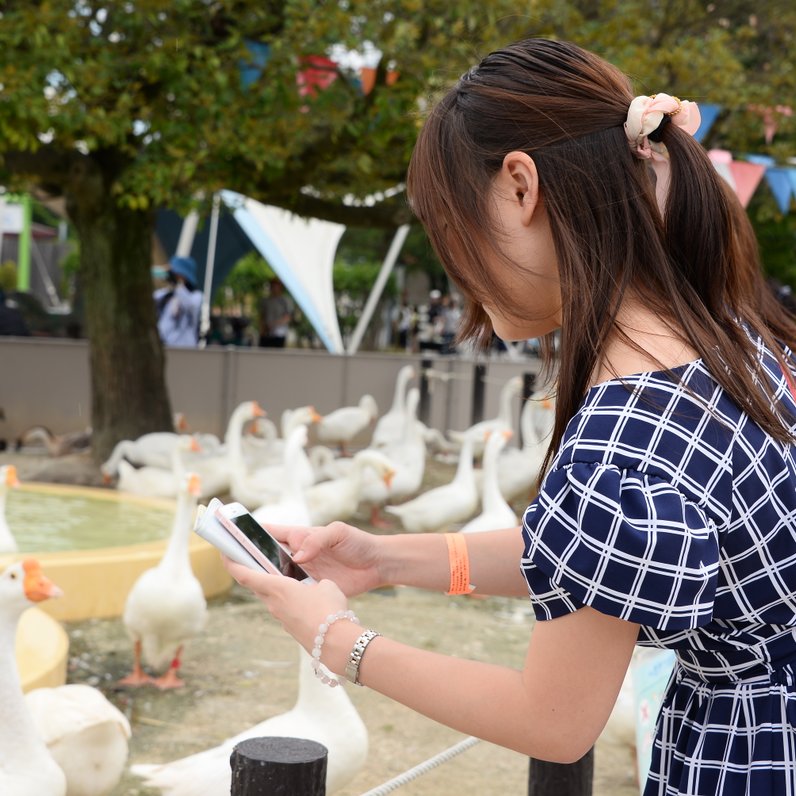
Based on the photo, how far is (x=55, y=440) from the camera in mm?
10727

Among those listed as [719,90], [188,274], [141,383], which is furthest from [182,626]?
[188,274]

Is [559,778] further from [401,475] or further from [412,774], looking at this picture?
[401,475]

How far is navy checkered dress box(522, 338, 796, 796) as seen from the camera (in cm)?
119

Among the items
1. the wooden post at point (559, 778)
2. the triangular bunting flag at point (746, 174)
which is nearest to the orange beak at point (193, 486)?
the wooden post at point (559, 778)

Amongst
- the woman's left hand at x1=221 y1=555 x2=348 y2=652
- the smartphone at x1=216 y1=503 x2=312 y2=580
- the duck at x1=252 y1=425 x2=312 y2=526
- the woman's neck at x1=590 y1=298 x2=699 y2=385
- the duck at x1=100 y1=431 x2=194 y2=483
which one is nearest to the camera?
the woman's neck at x1=590 y1=298 x2=699 y2=385

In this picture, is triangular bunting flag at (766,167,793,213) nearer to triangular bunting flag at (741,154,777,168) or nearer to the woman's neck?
triangular bunting flag at (741,154,777,168)

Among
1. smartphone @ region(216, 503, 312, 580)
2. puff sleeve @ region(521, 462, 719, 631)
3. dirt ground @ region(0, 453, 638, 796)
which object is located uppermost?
puff sleeve @ region(521, 462, 719, 631)

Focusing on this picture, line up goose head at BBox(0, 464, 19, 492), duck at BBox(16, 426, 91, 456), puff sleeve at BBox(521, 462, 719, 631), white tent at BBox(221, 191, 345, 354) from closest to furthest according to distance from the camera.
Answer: puff sleeve at BBox(521, 462, 719, 631), goose head at BBox(0, 464, 19, 492), duck at BBox(16, 426, 91, 456), white tent at BBox(221, 191, 345, 354)

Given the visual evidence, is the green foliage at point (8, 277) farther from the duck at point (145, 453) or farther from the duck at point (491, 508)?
the duck at point (491, 508)

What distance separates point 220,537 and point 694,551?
0.64 metres

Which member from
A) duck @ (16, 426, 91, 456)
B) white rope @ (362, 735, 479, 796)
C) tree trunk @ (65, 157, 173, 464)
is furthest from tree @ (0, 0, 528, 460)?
white rope @ (362, 735, 479, 796)

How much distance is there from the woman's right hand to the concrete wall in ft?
30.0

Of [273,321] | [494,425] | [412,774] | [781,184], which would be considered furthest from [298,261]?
[412,774]

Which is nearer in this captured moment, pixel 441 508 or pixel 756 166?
pixel 441 508
